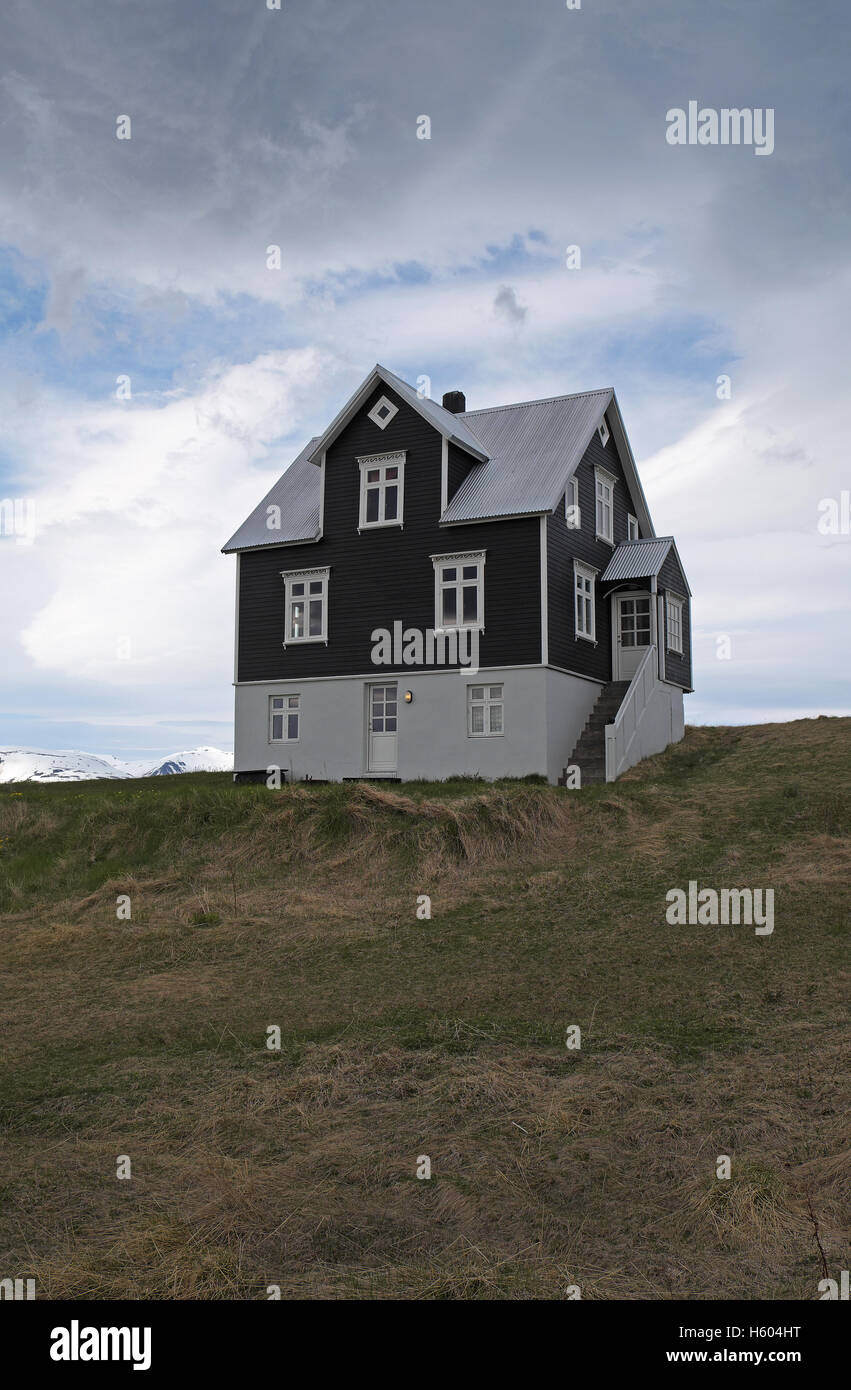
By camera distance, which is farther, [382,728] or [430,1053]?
[382,728]

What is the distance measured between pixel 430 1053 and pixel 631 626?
23.1 metres

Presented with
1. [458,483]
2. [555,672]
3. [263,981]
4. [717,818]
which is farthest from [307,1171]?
[458,483]

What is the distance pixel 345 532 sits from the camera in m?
30.0

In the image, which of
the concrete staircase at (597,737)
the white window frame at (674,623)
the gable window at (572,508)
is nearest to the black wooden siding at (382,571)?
the gable window at (572,508)

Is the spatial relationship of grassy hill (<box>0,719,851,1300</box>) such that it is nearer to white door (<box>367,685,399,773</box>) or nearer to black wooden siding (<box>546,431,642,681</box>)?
white door (<box>367,685,399,773</box>)

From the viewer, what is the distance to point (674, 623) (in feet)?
108

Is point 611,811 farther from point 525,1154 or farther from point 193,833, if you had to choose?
point 525,1154

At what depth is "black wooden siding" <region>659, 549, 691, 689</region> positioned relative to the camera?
31858mm

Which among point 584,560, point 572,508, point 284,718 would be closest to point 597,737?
point 584,560

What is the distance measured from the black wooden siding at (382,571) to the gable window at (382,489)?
0.69 feet

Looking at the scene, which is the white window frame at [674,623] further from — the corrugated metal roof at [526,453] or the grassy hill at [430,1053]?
the grassy hill at [430,1053]

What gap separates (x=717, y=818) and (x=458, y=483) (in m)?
13.6

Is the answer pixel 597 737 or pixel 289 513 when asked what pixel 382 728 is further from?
pixel 289 513

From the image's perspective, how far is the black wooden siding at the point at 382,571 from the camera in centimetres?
2725
